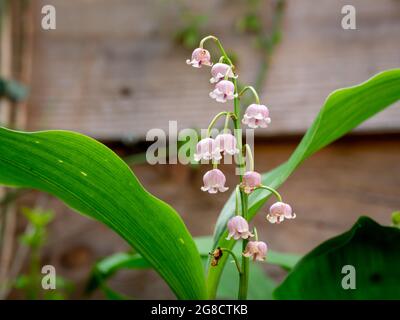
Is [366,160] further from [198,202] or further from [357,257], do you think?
[357,257]

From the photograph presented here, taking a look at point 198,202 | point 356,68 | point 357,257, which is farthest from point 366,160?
point 357,257

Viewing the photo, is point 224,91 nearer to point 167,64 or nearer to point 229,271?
point 229,271

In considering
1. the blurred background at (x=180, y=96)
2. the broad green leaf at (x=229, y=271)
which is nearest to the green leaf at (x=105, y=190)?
the broad green leaf at (x=229, y=271)

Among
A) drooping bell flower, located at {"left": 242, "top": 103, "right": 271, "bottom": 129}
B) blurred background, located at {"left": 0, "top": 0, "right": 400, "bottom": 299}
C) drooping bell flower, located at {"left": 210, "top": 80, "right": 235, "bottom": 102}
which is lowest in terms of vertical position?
drooping bell flower, located at {"left": 242, "top": 103, "right": 271, "bottom": 129}

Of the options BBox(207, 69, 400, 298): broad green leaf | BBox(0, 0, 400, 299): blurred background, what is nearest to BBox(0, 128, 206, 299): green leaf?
BBox(207, 69, 400, 298): broad green leaf

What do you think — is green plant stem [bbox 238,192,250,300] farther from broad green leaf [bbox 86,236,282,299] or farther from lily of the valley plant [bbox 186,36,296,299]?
broad green leaf [bbox 86,236,282,299]

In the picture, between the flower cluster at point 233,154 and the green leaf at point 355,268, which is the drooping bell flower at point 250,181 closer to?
the flower cluster at point 233,154

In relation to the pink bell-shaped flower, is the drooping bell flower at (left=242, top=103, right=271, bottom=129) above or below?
above
